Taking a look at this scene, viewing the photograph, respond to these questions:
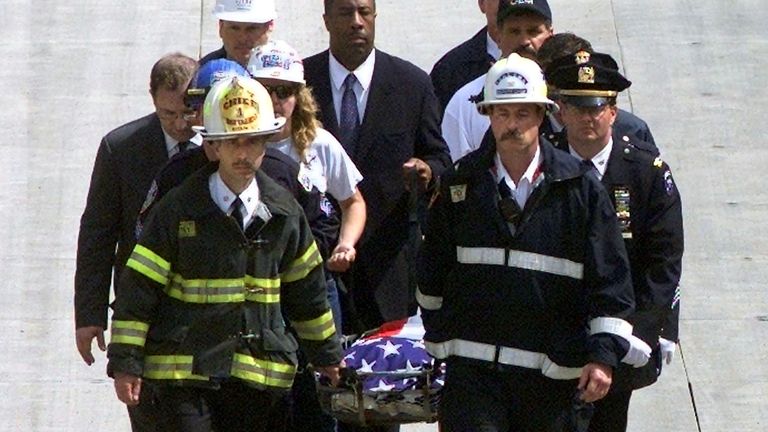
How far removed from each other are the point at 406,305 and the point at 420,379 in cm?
111

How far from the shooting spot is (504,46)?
A: 24.3 feet

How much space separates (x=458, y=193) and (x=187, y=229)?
894mm

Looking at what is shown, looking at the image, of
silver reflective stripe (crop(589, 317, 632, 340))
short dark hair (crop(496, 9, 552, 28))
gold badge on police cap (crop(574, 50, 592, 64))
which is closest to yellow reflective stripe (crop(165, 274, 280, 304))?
silver reflective stripe (crop(589, 317, 632, 340))

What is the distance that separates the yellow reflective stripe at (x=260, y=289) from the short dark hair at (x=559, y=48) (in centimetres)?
131

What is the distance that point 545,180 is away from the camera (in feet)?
19.4

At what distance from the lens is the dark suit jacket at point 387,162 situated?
7340 mm

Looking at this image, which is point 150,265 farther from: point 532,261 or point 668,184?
point 668,184

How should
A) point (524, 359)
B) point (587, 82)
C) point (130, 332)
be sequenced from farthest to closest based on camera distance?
point (587, 82) → point (524, 359) → point (130, 332)

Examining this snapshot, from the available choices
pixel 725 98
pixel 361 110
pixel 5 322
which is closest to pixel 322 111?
pixel 361 110

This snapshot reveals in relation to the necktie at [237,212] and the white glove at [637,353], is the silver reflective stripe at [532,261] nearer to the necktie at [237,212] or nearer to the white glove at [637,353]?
the white glove at [637,353]

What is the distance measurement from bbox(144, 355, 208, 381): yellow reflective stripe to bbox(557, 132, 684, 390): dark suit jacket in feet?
4.90

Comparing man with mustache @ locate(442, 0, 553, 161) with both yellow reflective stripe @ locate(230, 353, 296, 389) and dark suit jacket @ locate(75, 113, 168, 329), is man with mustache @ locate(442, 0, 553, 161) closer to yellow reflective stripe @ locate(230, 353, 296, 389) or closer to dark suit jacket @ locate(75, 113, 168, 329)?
dark suit jacket @ locate(75, 113, 168, 329)

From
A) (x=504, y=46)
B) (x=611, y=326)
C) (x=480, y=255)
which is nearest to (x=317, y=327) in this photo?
(x=480, y=255)

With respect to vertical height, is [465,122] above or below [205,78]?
below
